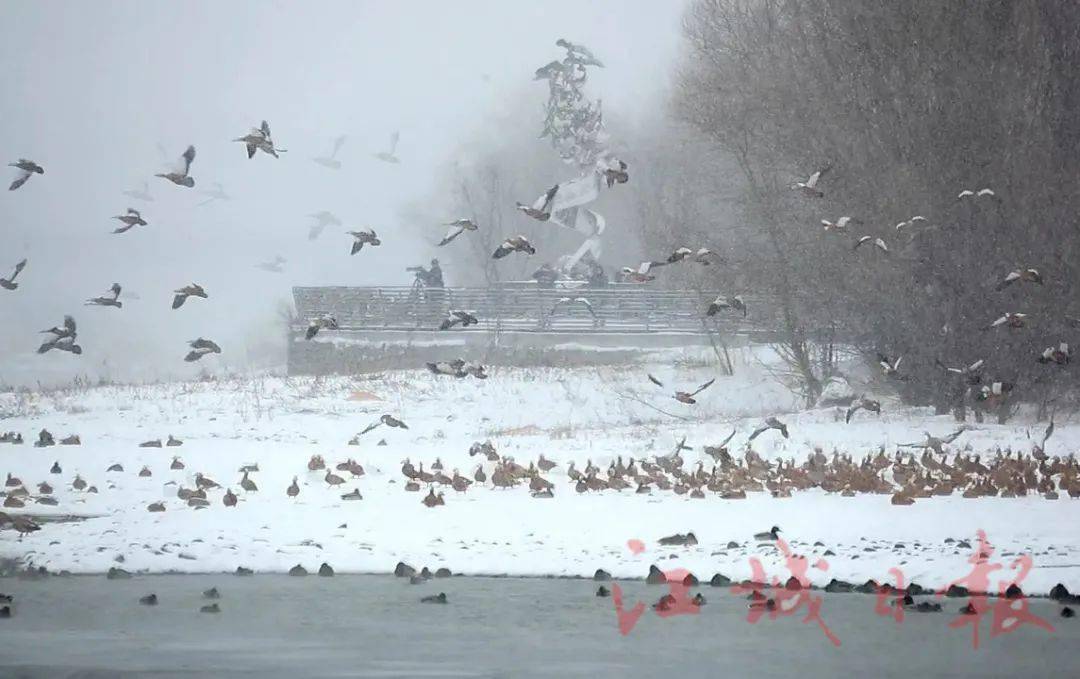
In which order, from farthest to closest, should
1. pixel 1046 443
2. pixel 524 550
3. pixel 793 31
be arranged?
pixel 793 31, pixel 1046 443, pixel 524 550

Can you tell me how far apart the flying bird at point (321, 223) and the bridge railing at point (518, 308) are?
1463 cm

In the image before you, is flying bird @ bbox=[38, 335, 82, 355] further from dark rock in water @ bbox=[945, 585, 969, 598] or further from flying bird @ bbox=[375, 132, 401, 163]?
flying bird @ bbox=[375, 132, 401, 163]

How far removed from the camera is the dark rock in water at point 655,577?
891 cm

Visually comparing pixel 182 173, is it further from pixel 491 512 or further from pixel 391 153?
pixel 391 153

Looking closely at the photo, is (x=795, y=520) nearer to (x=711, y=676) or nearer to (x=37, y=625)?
(x=711, y=676)

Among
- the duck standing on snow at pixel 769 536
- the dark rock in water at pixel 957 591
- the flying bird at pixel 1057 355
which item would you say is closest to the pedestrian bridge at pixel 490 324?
the flying bird at pixel 1057 355

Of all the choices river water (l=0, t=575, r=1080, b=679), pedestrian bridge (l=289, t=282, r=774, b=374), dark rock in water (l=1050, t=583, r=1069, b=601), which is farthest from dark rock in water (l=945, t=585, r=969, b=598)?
pedestrian bridge (l=289, t=282, r=774, b=374)

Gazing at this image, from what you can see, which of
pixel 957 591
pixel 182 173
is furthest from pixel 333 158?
pixel 957 591

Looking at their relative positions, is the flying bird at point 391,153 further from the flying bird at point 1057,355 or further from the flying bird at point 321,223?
the flying bird at point 1057,355

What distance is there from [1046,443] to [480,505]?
779cm

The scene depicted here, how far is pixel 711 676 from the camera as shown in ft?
20.6

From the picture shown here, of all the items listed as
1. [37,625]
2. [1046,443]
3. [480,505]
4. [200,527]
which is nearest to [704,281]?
[1046,443]

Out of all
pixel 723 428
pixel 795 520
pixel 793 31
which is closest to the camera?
pixel 795 520

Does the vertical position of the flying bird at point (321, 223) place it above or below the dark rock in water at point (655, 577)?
above
